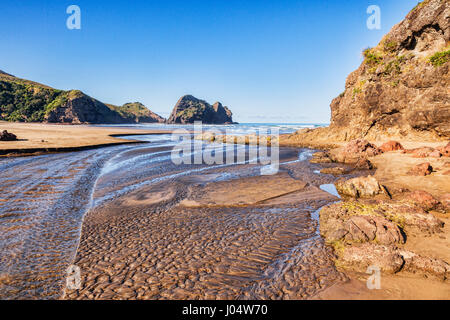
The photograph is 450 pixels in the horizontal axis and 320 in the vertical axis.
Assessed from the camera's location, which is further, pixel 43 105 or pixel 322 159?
pixel 43 105

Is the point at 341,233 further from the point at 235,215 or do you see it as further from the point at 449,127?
the point at 449,127

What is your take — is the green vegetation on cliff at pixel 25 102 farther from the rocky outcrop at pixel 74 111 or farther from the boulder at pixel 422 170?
the boulder at pixel 422 170

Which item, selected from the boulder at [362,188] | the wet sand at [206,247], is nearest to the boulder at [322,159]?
the wet sand at [206,247]

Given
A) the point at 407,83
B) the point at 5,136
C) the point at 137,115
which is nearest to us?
the point at 407,83

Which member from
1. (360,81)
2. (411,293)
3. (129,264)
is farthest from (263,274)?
(360,81)

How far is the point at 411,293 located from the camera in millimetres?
3547

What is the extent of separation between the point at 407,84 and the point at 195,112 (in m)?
146

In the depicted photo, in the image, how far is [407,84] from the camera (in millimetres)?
19453

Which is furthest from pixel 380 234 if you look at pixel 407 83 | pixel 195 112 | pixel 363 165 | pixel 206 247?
pixel 195 112

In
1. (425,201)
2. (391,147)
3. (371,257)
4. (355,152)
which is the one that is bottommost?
(371,257)

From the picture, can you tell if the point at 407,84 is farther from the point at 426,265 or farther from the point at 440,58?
the point at 426,265

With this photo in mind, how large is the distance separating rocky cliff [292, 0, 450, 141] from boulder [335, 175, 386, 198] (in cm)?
1363

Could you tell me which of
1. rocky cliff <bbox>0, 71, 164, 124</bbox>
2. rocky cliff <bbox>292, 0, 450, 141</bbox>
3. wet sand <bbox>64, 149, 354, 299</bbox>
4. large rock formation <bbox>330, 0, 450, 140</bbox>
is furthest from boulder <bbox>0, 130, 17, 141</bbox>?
rocky cliff <bbox>0, 71, 164, 124</bbox>
